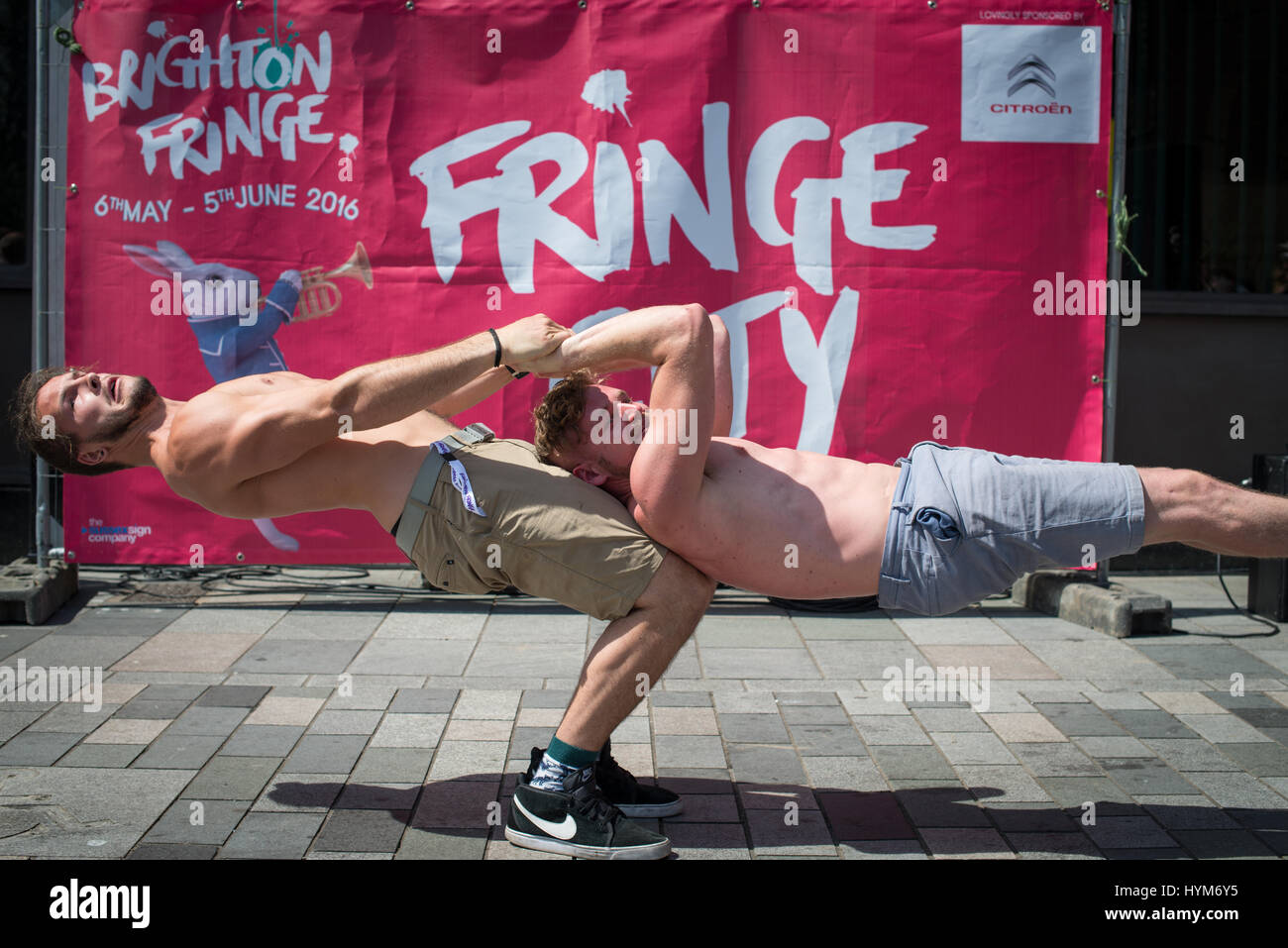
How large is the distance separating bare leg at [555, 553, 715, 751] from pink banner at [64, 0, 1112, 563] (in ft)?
8.30

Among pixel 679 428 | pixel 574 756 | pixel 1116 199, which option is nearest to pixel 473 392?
pixel 679 428

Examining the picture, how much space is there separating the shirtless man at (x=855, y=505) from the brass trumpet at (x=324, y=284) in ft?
8.61

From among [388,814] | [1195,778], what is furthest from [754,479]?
[1195,778]

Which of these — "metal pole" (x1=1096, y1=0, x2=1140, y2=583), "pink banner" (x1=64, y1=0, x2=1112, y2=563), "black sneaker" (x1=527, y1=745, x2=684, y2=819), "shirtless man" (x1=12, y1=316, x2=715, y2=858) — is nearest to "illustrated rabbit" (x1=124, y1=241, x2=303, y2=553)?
"pink banner" (x1=64, y1=0, x2=1112, y2=563)

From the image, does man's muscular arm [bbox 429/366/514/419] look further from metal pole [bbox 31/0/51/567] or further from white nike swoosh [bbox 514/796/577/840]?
metal pole [bbox 31/0/51/567]

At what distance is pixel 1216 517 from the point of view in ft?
9.99

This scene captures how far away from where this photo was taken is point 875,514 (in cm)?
317

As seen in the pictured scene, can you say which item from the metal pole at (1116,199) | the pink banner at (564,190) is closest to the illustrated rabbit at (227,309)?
the pink banner at (564,190)

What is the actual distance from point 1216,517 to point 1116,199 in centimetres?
298

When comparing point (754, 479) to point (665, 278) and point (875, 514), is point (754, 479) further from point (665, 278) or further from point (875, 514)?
point (665, 278)

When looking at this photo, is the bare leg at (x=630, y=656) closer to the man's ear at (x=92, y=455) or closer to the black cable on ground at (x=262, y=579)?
the man's ear at (x=92, y=455)

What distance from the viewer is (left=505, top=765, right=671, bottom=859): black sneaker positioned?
3094mm

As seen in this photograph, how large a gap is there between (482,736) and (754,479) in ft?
4.90

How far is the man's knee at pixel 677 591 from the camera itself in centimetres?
316
